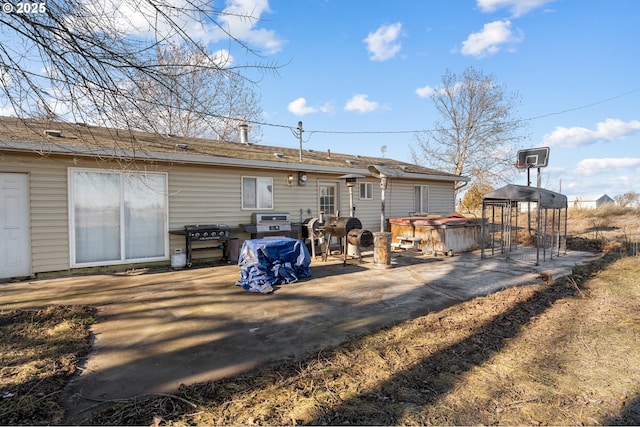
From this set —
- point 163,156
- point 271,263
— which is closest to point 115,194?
point 163,156

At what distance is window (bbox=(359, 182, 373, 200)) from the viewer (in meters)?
11.3

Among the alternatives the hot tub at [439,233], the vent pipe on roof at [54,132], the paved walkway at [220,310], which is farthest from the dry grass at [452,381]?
the vent pipe on roof at [54,132]

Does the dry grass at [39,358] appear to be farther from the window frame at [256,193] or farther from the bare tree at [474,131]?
the bare tree at [474,131]

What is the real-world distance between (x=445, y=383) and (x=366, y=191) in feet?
29.9

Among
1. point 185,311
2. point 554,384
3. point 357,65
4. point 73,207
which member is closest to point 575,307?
point 554,384

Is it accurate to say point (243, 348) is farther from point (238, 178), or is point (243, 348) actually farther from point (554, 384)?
point (238, 178)

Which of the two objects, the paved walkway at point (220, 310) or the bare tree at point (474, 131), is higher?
the bare tree at point (474, 131)

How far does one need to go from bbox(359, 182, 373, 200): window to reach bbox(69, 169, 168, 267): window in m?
6.33

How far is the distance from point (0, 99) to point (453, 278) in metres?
6.79

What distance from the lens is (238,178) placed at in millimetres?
8562

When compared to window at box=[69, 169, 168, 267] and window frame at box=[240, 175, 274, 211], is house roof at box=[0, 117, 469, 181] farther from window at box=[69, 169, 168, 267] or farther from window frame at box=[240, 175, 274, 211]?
window at box=[69, 169, 168, 267]

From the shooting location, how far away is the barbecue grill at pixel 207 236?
732 centimetres

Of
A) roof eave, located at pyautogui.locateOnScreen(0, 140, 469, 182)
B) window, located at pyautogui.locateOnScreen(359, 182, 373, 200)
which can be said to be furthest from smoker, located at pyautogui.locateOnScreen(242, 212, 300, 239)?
window, located at pyautogui.locateOnScreen(359, 182, 373, 200)

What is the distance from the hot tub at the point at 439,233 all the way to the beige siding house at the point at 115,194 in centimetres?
264
